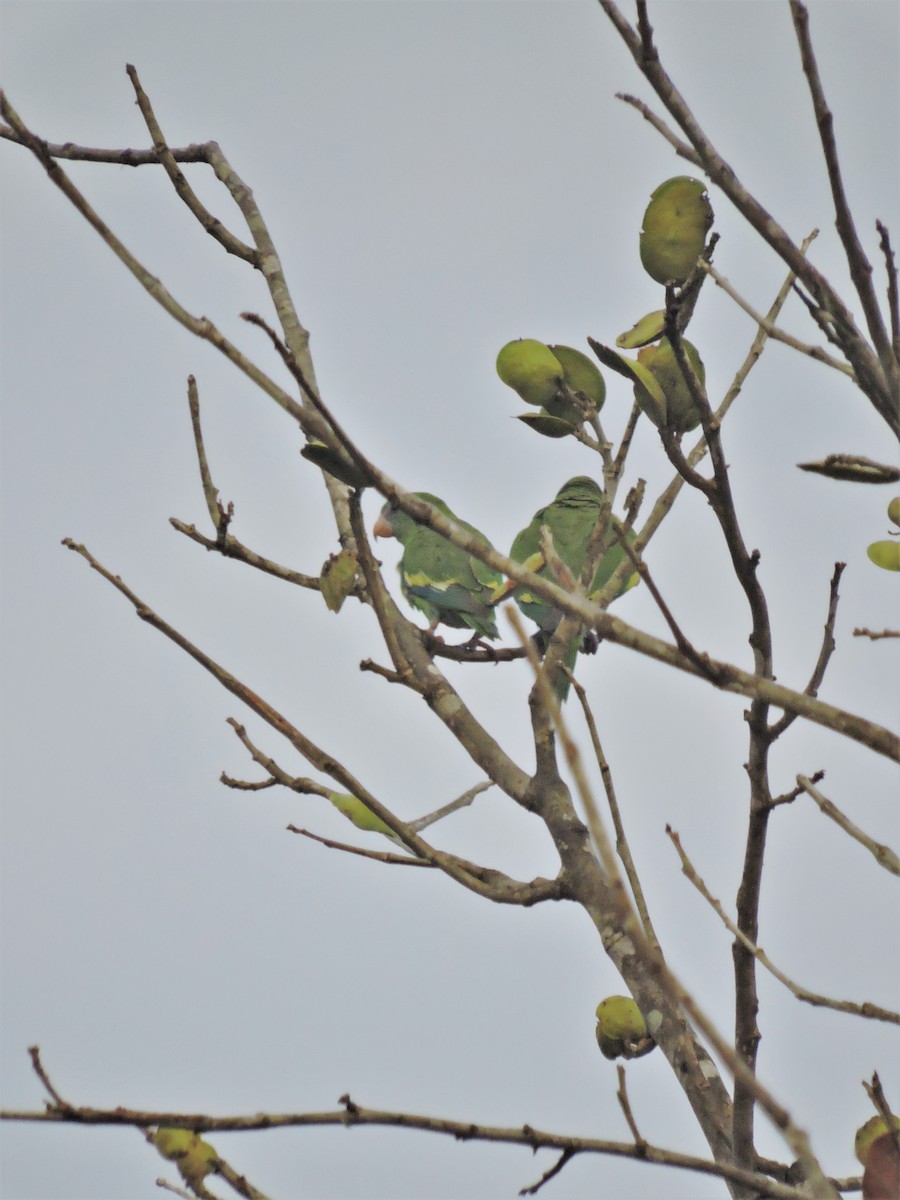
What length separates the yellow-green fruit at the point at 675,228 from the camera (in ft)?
5.47

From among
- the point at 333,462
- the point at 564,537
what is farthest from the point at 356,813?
the point at 564,537

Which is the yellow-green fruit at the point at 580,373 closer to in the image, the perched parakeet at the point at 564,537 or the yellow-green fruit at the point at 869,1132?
the yellow-green fruit at the point at 869,1132

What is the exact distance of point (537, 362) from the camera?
1.98 m

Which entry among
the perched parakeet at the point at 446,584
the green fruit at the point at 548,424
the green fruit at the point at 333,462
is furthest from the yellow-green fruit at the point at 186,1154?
the perched parakeet at the point at 446,584

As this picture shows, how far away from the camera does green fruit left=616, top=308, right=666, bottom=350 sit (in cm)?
178

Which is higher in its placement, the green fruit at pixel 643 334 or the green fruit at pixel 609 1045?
the green fruit at pixel 643 334

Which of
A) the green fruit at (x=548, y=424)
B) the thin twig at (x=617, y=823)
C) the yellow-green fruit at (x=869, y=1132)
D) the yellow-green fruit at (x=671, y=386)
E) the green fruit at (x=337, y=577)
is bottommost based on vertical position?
the yellow-green fruit at (x=869, y=1132)

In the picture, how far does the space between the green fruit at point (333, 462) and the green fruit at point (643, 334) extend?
42cm

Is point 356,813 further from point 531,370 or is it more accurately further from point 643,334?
point 643,334

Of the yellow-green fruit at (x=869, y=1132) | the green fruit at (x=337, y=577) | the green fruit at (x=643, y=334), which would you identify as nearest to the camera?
the yellow-green fruit at (x=869, y=1132)

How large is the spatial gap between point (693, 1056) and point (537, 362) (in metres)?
1.09

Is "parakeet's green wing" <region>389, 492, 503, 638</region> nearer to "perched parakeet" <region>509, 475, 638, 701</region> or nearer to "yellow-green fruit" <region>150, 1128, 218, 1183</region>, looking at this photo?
"perched parakeet" <region>509, 475, 638, 701</region>

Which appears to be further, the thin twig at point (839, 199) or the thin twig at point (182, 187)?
the thin twig at point (182, 187)

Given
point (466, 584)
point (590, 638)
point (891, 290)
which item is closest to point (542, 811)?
point (891, 290)
